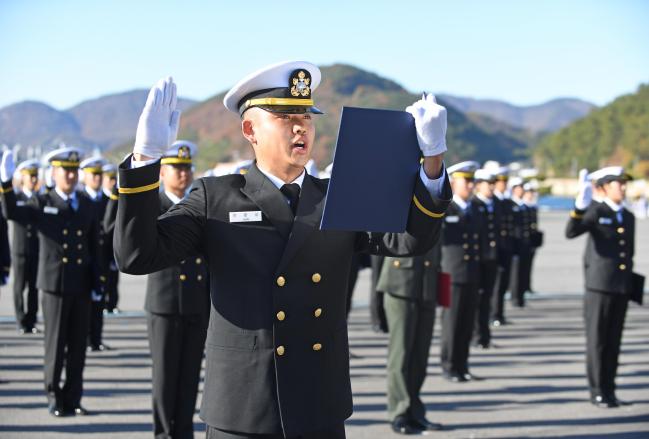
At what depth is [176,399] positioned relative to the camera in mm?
5816

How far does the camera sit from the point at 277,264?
3.00 meters

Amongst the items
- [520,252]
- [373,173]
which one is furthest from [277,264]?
[520,252]

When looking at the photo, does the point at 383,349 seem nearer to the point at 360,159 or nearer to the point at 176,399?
the point at 176,399

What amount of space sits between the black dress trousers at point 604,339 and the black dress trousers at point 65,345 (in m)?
4.34

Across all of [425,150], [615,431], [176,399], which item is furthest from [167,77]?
[615,431]

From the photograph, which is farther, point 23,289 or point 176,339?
point 23,289

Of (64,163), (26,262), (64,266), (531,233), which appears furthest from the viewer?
(531,233)

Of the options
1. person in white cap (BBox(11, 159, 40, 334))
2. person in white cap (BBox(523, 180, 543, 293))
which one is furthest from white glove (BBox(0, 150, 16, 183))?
person in white cap (BBox(523, 180, 543, 293))

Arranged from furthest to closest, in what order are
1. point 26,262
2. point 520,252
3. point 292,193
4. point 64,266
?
point 520,252, point 26,262, point 64,266, point 292,193

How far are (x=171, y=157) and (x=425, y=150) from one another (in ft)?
12.1

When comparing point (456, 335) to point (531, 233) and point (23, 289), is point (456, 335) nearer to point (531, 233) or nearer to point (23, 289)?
point (23, 289)

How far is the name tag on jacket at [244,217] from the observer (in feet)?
9.87

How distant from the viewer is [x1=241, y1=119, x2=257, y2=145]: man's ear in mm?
3121

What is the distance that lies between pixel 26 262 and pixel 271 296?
8.85m
